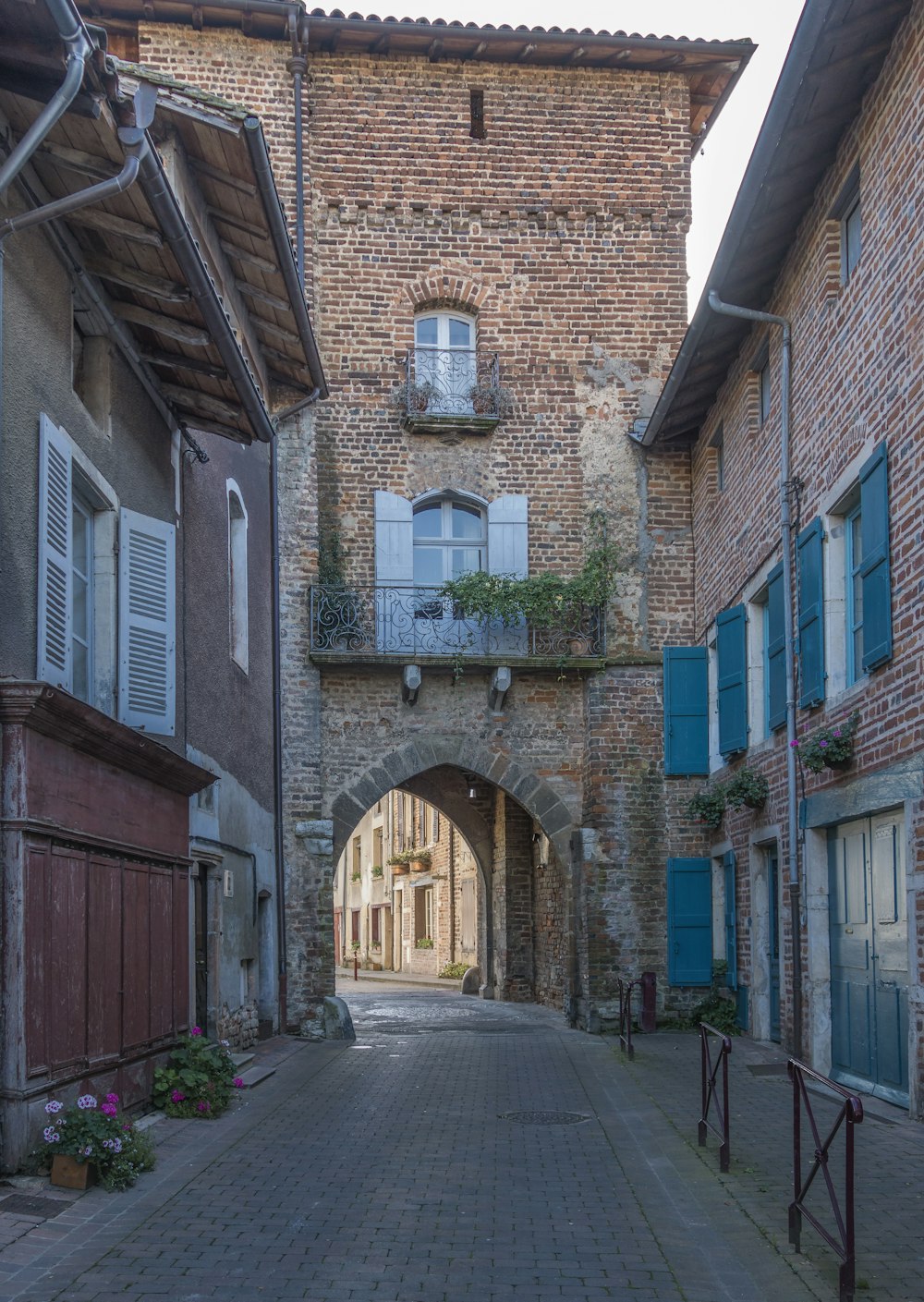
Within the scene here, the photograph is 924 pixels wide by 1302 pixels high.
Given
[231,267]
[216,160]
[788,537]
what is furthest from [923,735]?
[231,267]

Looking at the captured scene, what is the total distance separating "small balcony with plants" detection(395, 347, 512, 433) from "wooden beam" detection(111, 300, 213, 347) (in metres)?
7.60

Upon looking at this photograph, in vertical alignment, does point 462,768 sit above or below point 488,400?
below

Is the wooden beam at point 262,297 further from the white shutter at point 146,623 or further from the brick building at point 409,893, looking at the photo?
the brick building at point 409,893

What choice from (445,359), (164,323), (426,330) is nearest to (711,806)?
(445,359)

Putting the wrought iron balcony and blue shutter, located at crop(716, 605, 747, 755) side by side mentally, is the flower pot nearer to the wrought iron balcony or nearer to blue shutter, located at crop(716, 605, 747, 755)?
blue shutter, located at crop(716, 605, 747, 755)

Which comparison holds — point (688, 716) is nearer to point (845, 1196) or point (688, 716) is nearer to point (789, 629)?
point (789, 629)

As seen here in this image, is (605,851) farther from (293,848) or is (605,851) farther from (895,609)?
(895,609)

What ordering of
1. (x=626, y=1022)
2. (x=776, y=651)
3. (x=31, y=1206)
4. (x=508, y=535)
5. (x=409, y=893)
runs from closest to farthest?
(x=31, y=1206) < (x=776, y=651) < (x=626, y=1022) < (x=508, y=535) < (x=409, y=893)

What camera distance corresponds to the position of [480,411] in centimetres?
1752

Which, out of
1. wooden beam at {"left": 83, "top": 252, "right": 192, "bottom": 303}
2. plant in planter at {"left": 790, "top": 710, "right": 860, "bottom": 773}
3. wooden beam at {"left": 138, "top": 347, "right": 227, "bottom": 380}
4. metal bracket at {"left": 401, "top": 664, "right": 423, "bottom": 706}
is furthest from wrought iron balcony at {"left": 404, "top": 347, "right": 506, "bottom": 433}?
wooden beam at {"left": 83, "top": 252, "right": 192, "bottom": 303}

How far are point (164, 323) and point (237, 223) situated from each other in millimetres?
3331

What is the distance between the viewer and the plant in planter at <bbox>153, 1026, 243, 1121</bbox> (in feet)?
31.1

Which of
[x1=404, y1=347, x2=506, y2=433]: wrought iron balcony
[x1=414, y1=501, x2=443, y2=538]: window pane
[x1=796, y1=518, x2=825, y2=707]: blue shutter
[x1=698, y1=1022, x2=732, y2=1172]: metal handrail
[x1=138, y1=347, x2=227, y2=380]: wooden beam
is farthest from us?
[x1=414, y1=501, x2=443, y2=538]: window pane

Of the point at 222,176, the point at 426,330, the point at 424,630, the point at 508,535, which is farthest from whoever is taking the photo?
the point at 426,330
